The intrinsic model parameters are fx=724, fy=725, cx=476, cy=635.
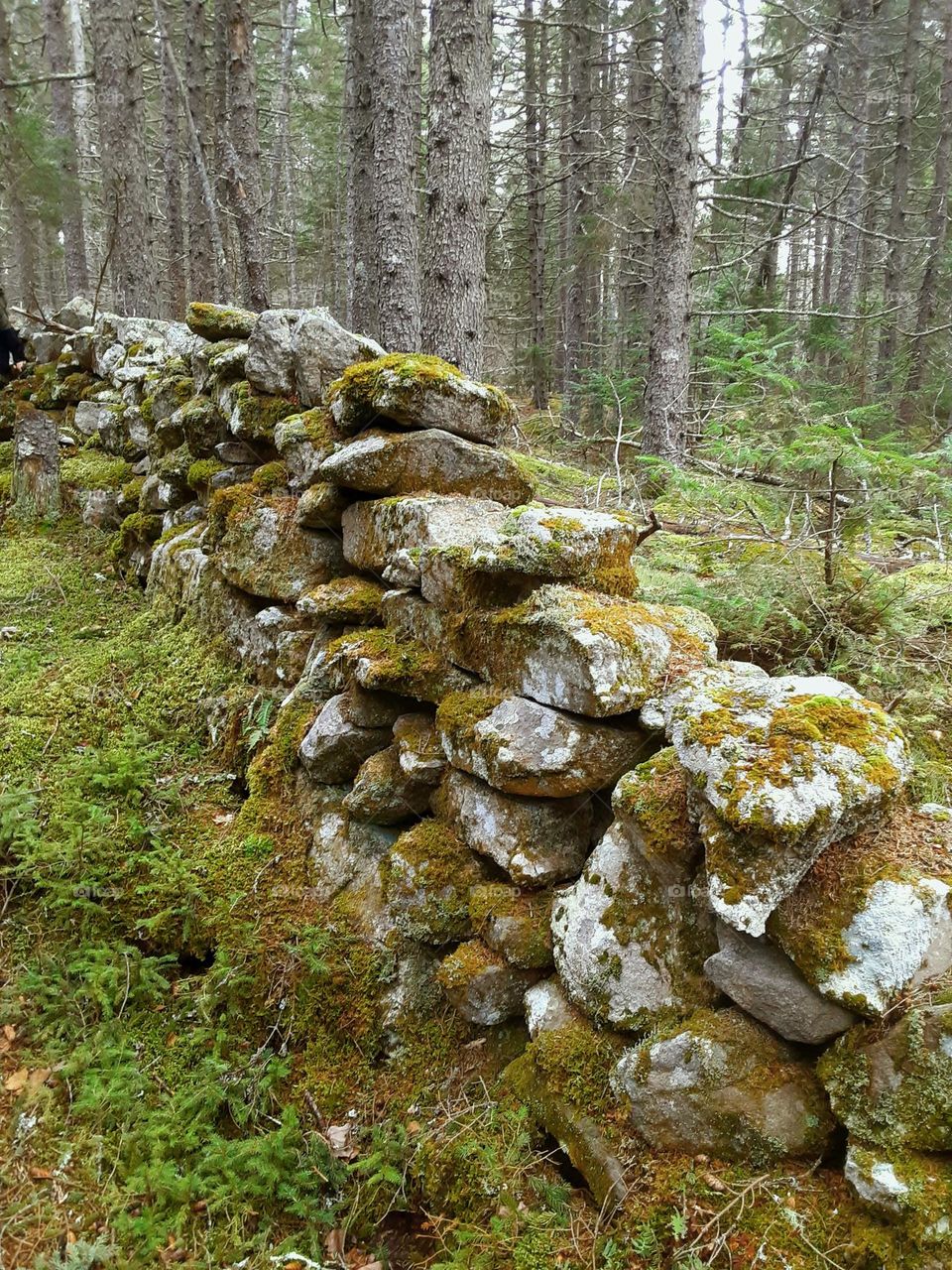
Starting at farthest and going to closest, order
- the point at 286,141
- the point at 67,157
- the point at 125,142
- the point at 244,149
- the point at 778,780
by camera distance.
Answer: the point at 286,141, the point at 67,157, the point at 125,142, the point at 244,149, the point at 778,780

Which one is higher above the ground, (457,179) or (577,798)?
(457,179)

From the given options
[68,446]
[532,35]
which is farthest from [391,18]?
[532,35]

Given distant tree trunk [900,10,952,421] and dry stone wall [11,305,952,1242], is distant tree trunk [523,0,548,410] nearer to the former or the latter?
distant tree trunk [900,10,952,421]

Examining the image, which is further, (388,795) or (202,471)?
(202,471)

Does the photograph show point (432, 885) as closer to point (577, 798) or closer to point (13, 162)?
point (577, 798)

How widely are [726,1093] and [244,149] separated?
36.6ft

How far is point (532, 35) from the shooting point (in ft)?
55.0

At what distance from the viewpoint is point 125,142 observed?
1101 centimetres

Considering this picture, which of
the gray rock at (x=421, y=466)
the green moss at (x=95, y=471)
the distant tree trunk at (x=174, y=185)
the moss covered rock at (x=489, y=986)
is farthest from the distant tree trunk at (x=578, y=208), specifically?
the moss covered rock at (x=489, y=986)

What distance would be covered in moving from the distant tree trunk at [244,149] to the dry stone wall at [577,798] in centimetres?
522

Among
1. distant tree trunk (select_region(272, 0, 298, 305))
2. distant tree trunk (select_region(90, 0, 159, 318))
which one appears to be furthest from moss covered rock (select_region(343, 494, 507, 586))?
distant tree trunk (select_region(272, 0, 298, 305))

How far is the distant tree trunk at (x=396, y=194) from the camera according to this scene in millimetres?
7324

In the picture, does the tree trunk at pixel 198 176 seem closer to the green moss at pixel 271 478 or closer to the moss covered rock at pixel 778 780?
the green moss at pixel 271 478

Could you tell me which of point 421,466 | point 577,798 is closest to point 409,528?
point 421,466
